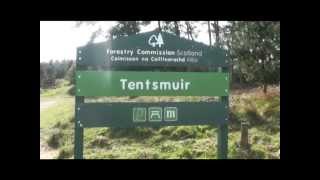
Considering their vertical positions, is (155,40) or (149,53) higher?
(155,40)

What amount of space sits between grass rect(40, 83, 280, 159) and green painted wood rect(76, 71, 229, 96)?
A: 9cm

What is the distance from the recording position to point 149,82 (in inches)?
181

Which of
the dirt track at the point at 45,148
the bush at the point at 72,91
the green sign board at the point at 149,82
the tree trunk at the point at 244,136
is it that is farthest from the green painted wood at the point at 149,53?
the tree trunk at the point at 244,136

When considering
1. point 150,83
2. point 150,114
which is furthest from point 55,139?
point 150,83

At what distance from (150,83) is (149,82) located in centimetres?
1

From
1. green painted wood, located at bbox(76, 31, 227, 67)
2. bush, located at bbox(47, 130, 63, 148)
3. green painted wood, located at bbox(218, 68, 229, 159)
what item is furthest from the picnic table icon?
bush, located at bbox(47, 130, 63, 148)

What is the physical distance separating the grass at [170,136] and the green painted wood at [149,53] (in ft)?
1.06

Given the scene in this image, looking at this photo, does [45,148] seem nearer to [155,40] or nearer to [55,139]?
[55,139]

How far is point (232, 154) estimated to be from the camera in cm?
478

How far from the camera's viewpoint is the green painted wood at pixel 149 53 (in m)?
4.54

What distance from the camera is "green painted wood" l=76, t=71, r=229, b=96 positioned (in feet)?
14.8
